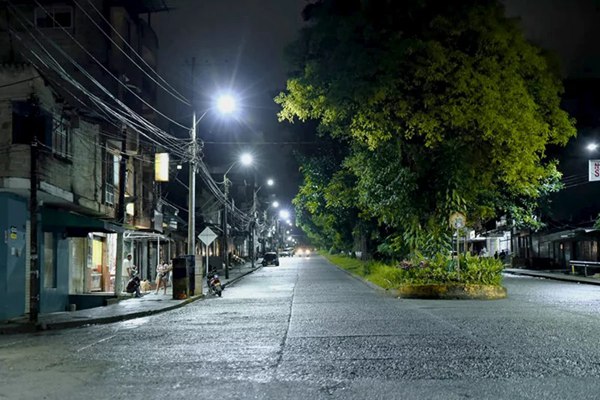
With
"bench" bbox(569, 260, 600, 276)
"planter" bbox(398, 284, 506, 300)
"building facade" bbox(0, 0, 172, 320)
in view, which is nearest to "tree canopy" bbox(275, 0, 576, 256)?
"planter" bbox(398, 284, 506, 300)

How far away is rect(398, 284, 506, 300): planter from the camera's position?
73.9ft

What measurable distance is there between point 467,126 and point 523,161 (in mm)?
2713

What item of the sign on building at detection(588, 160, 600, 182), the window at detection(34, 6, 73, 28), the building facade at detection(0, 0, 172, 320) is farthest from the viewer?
the window at detection(34, 6, 73, 28)

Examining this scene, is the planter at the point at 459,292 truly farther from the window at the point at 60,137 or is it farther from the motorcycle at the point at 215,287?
the window at the point at 60,137

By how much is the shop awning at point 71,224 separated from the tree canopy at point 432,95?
7.92 m

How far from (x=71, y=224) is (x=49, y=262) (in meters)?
1.68

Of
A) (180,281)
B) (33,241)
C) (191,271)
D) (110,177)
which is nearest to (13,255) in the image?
(33,241)

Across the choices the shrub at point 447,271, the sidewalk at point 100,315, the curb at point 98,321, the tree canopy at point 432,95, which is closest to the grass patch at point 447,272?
the shrub at point 447,271

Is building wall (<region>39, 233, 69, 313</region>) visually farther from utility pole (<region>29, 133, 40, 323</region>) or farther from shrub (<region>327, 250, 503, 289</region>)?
shrub (<region>327, 250, 503, 289</region>)

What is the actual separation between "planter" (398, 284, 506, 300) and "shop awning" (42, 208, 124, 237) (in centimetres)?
1121

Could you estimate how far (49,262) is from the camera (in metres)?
21.2

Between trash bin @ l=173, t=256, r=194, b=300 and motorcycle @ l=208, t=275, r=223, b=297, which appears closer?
trash bin @ l=173, t=256, r=194, b=300

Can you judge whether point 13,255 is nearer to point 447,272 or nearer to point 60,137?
point 60,137

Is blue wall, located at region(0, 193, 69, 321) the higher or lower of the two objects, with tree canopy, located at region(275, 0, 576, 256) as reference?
lower
